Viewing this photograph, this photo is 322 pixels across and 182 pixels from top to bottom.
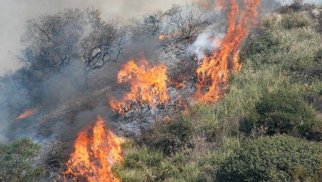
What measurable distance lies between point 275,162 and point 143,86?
33.9 ft

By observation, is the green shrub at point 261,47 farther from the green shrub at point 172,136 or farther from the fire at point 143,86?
the green shrub at point 172,136

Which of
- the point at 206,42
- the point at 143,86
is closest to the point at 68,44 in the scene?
the point at 206,42

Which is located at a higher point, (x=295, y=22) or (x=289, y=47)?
(x=295, y=22)

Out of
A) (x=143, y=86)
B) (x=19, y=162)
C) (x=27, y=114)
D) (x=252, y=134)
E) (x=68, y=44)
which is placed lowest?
(x=252, y=134)

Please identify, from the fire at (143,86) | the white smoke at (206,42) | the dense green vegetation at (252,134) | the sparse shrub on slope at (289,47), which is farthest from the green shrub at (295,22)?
the fire at (143,86)

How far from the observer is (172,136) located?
19.0 m

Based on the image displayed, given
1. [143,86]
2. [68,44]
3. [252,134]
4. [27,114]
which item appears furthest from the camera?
[68,44]

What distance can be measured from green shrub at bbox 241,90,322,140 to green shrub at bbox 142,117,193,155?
2.22m

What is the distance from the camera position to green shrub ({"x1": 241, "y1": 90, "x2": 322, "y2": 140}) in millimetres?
17203

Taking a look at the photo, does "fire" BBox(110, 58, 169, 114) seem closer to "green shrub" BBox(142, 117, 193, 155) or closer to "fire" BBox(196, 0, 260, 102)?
"fire" BBox(196, 0, 260, 102)

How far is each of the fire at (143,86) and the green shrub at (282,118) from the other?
5251 millimetres

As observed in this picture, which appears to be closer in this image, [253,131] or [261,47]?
[253,131]

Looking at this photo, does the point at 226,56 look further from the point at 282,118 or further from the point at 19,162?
the point at 19,162

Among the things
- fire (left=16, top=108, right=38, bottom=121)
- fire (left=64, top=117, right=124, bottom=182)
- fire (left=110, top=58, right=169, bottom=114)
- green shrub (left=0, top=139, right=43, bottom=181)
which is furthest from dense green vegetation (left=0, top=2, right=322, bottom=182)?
fire (left=16, top=108, right=38, bottom=121)
